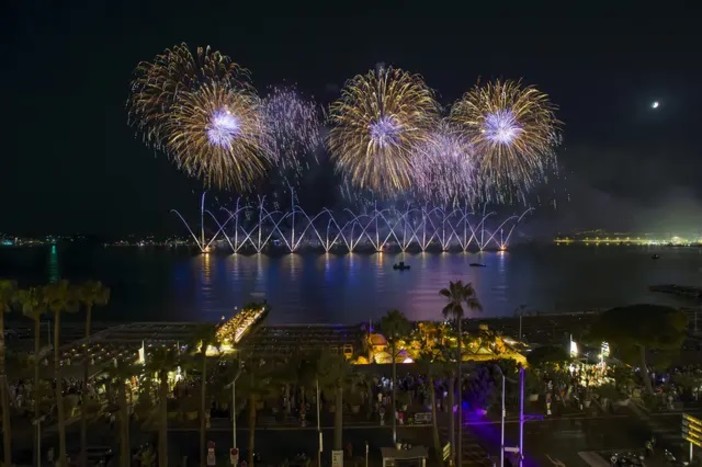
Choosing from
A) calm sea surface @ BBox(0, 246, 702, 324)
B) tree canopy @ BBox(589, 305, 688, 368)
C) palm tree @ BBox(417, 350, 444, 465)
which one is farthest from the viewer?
calm sea surface @ BBox(0, 246, 702, 324)

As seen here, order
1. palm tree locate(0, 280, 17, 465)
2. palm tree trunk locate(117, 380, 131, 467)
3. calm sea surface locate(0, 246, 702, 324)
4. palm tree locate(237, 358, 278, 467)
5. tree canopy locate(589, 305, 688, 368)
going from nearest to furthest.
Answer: palm tree locate(237, 358, 278, 467), palm tree trunk locate(117, 380, 131, 467), palm tree locate(0, 280, 17, 465), tree canopy locate(589, 305, 688, 368), calm sea surface locate(0, 246, 702, 324)

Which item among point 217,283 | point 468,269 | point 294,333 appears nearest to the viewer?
point 294,333

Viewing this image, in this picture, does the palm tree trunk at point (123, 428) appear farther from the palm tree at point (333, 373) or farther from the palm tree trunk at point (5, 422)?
the palm tree at point (333, 373)

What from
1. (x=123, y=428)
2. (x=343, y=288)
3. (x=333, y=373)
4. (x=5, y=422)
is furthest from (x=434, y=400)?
(x=343, y=288)

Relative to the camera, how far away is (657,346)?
1817 centimetres

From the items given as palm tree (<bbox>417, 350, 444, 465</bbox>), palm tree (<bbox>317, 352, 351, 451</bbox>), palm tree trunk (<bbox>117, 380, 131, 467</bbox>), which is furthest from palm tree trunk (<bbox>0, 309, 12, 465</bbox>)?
palm tree (<bbox>417, 350, 444, 465</bbox>)

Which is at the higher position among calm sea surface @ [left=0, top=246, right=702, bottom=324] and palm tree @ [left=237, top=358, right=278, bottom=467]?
palm tree @ [left=237, top=358, right=278, bottom=467]

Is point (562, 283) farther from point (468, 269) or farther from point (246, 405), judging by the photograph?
point (246, 405)

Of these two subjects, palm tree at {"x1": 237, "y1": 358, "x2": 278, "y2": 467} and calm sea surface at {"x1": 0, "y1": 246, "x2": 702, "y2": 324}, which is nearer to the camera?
Result: palm tree at {"x1": 237, "y1": 358, "x2": 278, "y2": 467}

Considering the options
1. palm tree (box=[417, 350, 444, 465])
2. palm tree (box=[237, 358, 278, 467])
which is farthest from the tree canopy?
palm tree (box=[237, 358, 278, 467])

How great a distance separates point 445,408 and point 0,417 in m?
15.7

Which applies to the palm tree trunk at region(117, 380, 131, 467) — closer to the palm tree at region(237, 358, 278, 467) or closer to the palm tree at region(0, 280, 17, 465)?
the palm tree at region(237, 358, 278, 467)

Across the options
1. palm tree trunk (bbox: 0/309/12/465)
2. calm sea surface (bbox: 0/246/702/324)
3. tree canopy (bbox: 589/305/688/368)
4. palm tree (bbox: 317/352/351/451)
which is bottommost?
calm sea surface (bbox: 0/246/702/324)

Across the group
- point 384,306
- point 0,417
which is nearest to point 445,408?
point 0,417
